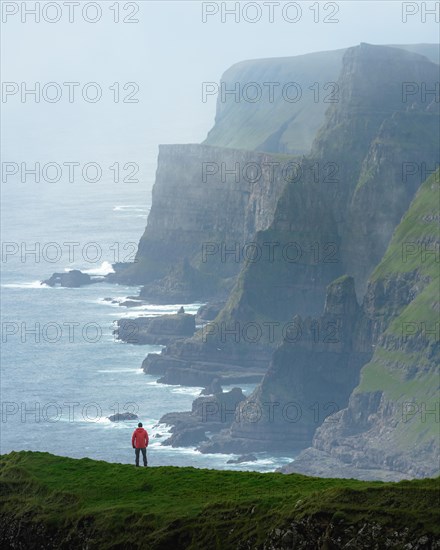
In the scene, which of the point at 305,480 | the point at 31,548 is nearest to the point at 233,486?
the point at 305,480

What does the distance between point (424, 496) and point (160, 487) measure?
44.0 ft

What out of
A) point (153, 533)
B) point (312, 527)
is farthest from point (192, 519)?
point (312, 527)

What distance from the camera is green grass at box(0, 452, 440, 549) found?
61.3m

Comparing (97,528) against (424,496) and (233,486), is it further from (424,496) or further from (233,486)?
(424,496)

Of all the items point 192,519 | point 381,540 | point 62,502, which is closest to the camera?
point 381,540

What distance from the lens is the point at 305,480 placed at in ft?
232

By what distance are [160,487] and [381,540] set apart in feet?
43.2

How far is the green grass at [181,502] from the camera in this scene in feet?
201

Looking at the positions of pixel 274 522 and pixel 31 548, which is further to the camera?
pixel 31 548

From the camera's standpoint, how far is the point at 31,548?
227ft

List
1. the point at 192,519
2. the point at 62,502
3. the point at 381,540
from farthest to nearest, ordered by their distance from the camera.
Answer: the point at 62,502
the point at 192,519
the point at 381,540

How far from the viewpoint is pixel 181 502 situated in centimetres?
6831

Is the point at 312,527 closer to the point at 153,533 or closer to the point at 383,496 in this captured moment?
the point at 383,496

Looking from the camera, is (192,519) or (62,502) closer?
(192,519)
